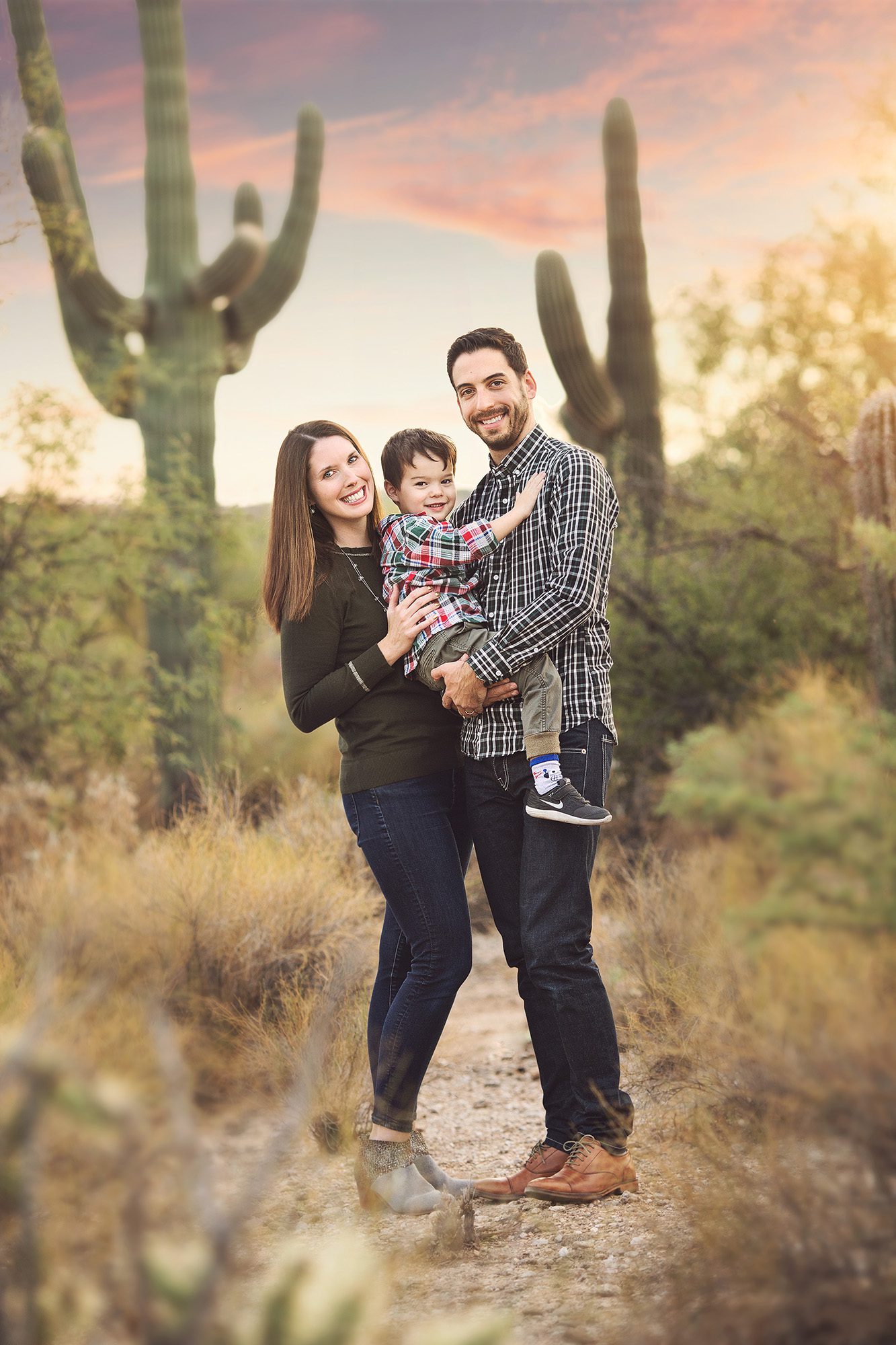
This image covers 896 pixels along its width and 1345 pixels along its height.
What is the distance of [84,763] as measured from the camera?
815 cm

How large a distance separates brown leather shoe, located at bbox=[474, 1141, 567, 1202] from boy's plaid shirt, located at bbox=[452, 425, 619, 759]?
118 centimetres

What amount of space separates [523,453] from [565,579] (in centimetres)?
50

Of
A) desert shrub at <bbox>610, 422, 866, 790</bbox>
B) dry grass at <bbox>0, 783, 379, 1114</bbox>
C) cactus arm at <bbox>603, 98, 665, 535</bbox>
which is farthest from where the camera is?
cactus arm at <bbox>603, 98, 665, 535</bbox>

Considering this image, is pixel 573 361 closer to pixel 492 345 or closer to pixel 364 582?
pixel 492 345

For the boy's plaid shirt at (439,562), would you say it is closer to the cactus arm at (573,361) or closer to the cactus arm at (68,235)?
Answer: the cactus arm at (68,235)

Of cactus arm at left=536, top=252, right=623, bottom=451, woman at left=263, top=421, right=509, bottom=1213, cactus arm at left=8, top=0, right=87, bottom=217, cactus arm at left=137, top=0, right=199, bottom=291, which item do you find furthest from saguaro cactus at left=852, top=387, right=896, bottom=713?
cactus arm at left=137, top=0, right=199, bottom=291

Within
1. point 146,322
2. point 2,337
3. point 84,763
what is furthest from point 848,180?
point 84,763

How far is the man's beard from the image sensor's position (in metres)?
3.37

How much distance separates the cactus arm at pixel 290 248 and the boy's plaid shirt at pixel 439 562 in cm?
839

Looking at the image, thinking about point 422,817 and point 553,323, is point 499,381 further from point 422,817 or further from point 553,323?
point 553,323

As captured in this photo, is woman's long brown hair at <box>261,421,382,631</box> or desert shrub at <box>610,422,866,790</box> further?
desert shrub at <box>610,422,866,790</box>

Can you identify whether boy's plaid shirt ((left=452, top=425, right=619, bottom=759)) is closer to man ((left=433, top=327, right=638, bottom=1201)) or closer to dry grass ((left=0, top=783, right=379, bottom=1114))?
→ man ((left=433, top=327, right=638, bottom=1201))

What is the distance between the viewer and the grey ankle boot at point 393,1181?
3178 millimetres

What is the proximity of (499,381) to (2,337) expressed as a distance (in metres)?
5.39
